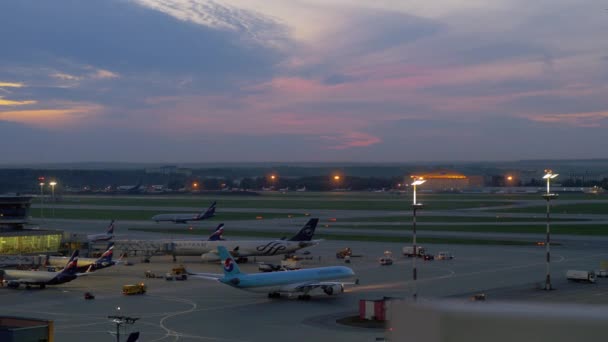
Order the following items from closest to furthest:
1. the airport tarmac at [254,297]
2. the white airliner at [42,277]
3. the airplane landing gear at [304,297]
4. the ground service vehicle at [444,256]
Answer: the airport tarmac at [254,297] → the airplane landing gear at [304,297] → the white airliner at [42,277] → the ground service vehicle at [444,256]

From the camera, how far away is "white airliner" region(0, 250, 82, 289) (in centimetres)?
4897

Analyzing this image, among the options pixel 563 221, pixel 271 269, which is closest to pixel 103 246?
pixel 271 269

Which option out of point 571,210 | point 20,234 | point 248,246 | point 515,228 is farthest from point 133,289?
A: point 571,210

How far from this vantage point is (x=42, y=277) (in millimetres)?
49344

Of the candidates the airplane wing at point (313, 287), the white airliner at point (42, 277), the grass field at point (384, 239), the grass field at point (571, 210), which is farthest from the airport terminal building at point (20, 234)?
the grass field at point (571, 210)

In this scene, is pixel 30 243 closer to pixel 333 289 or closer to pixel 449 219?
pixel 333 289

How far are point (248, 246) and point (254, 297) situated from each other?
67.4 feet

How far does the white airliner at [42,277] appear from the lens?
4897 centimetres

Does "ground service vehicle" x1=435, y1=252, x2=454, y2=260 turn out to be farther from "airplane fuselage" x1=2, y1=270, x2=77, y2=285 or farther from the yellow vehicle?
"airplane fuselage" x1=2, y1=270, x2=77, y2=285

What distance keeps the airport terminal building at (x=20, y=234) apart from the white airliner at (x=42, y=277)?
52.3ft

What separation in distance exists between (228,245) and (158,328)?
29548 millimetres

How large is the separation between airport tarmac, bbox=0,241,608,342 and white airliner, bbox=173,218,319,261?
124 cm

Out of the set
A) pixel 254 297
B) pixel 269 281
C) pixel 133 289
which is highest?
pixel 269 281

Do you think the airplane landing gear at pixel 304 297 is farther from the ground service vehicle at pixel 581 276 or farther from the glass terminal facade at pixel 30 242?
the glass terminal facade at pixel 30 242
